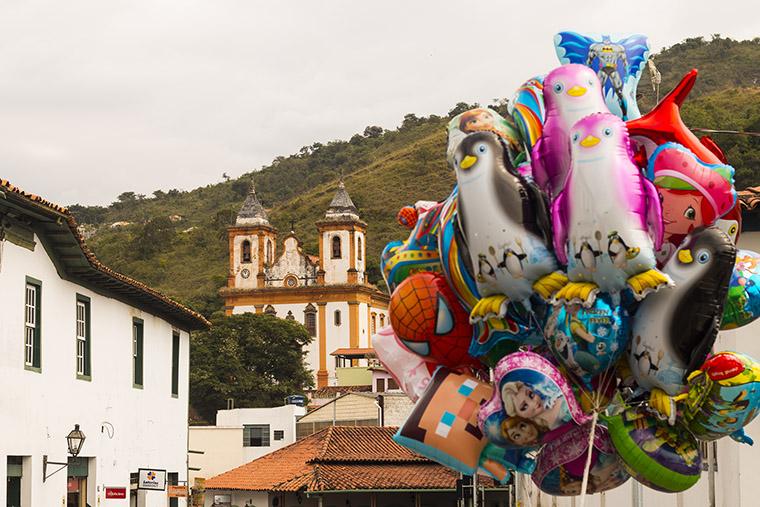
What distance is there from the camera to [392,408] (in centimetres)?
5759

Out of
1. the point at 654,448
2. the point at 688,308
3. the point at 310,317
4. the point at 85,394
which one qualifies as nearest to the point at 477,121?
the point at 688,308

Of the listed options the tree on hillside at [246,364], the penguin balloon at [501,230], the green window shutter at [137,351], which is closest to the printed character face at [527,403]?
the penguin balloon at [501,230]

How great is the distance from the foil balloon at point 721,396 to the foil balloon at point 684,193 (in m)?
0.86

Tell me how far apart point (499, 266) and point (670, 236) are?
1.18 meters

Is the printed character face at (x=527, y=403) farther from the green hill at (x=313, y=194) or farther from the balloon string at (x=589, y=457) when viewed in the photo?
the green hill at (x=313, y=194)

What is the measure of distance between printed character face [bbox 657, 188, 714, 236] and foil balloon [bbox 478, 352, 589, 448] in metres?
1.27

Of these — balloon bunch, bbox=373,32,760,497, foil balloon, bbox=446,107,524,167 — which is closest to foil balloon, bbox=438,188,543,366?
balloon bunch, bbox=373,32,760,497

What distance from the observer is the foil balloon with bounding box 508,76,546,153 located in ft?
33.3

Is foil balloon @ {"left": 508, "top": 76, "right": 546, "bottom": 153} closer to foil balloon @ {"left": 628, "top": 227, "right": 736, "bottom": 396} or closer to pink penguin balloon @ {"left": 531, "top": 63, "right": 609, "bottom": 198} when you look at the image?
pink penguin balloon @ {"left": 531, "top": 63, "right": 609, "bottom": 198}

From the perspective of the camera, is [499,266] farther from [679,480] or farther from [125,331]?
[125,331]

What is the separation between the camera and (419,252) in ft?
35.5

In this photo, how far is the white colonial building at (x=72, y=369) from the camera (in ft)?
66.8

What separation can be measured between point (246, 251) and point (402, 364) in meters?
98.2

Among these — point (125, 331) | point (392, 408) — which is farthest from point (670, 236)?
point (392, 408)
